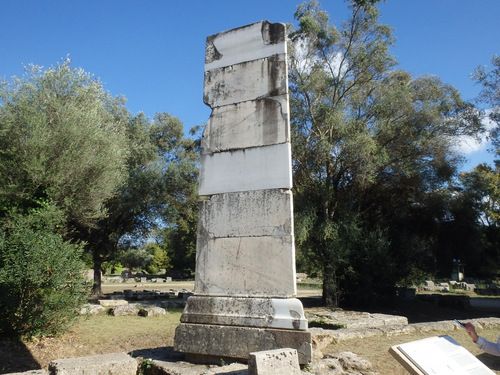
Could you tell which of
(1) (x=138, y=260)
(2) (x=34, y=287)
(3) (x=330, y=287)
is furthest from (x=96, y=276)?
(1) (x=138, y=260)

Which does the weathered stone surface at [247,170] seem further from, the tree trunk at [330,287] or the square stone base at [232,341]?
the tree trunk at [330,287]

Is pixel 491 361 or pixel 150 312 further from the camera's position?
pixel 150 312

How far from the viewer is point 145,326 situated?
947cm

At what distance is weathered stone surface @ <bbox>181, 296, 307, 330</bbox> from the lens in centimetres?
392

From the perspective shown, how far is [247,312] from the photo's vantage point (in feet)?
13.4

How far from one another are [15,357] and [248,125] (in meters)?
5.98

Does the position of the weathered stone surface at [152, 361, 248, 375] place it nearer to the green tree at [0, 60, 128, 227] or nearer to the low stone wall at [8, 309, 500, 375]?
the low stone wall at [8, 309, 500, 375]

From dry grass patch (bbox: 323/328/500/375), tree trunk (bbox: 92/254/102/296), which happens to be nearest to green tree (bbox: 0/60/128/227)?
tree trunk (bbox: 92/254/102/296)

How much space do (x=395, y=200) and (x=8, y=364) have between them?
651 inches

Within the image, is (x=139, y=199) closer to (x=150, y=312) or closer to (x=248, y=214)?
(x=150, y=312)

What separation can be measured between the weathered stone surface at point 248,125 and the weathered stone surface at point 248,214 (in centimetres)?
66

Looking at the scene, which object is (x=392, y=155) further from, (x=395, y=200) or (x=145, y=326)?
(x=145, y=326)

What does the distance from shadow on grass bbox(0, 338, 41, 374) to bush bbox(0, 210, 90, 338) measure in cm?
34

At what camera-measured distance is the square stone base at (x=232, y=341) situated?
381 cm
